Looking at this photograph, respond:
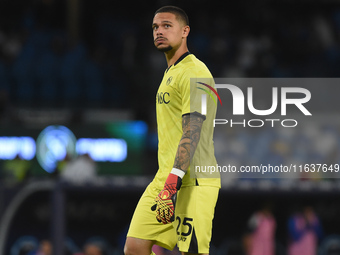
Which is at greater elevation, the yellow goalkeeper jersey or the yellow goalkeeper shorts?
the yellow goalkeeper jersey

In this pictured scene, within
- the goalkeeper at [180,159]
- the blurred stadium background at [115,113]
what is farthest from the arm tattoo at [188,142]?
the blurred stadium background at [115,113]

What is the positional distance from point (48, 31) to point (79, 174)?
222 inches

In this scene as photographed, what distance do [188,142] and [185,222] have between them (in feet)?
1.84

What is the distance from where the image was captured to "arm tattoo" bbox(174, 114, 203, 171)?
4.18 m

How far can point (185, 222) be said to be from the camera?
4.33 metres

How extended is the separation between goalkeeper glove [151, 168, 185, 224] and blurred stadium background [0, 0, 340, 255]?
442 centimetres

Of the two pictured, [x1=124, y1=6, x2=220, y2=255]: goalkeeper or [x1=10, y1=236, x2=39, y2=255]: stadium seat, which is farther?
[x1=10, y1=236, x2=39, y2=255]: stadium seat

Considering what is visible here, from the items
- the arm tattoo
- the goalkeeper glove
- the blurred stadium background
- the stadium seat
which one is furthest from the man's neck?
the stadium seat

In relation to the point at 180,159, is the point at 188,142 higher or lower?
higher

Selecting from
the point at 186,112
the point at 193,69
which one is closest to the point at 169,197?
the point at 186,112

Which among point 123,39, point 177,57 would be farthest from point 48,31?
point 177,57

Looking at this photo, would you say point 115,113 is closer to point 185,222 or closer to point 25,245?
point 25,245

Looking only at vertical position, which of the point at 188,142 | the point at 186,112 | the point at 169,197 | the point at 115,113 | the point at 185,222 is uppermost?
the point at 115,113

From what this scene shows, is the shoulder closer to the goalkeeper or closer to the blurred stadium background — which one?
the goalkeeper
